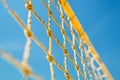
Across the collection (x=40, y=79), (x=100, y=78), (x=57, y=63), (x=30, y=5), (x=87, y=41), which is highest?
(x=87, y=41)

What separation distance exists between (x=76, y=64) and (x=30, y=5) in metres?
1.18

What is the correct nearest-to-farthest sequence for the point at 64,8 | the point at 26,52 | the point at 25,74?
the point at 25,74 < the point at 26,52 < the point at 64,8

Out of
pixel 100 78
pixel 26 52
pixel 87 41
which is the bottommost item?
pixel 26 52

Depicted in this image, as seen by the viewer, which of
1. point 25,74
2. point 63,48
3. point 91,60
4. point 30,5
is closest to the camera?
point 25,74

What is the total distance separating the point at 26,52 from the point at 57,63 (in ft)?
3.24

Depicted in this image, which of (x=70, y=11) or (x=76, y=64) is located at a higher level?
(x=70, y=11)

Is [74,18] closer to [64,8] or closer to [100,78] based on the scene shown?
[64,8]

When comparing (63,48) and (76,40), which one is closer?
(63,48)

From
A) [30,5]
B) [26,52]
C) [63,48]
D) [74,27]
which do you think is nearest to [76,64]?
[63,48]

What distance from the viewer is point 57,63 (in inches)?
98.6

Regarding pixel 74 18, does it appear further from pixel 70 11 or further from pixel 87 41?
pixel 87 41

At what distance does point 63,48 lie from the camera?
289 cm

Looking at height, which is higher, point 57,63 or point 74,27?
point 74,27

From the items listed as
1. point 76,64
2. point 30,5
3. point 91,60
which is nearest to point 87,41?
point 91,60
